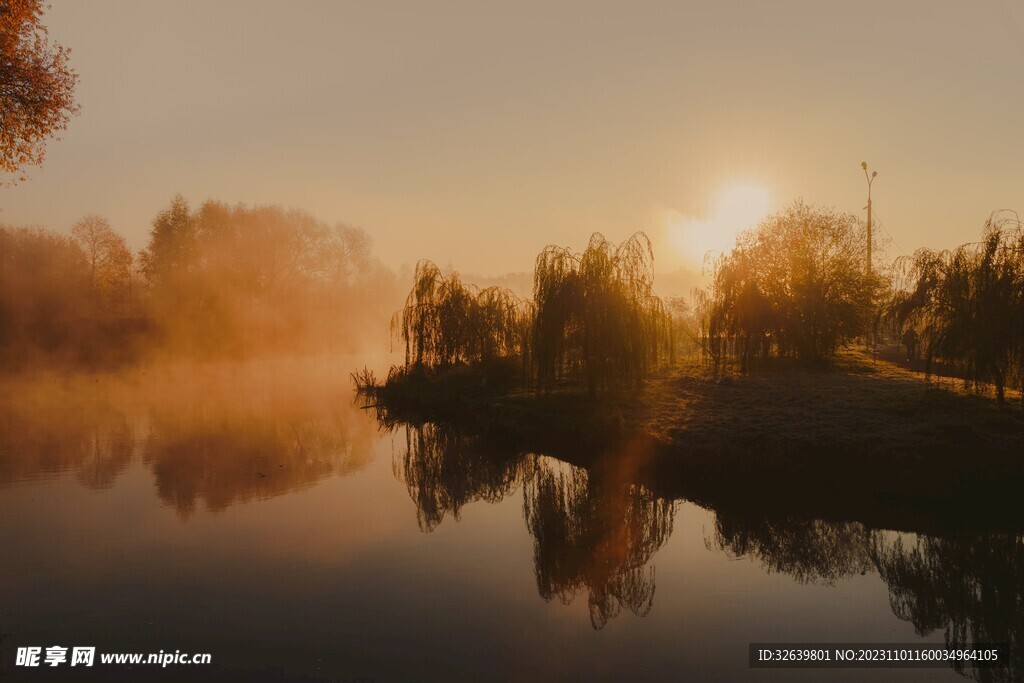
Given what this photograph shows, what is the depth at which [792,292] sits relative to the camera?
24391 millimetres

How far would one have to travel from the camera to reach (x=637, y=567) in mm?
9641

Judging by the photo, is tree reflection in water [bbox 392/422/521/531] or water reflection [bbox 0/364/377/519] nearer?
tree reflection in water [bbox 392/422/521/531]

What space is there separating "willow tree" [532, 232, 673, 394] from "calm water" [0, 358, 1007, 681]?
4.34m

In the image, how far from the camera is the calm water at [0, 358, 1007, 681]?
7.11 metres

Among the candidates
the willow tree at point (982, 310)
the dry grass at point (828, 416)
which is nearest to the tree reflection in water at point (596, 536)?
the dry grass at point (828, 416)

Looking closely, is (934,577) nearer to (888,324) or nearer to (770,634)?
(770,634)

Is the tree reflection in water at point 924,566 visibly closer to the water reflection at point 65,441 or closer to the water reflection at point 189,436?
the water reflection at point 189,436

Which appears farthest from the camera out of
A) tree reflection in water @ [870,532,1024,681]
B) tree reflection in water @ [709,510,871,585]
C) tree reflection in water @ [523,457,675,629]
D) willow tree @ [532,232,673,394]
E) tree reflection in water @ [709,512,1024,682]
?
willow tree @ [532,232,673,394]

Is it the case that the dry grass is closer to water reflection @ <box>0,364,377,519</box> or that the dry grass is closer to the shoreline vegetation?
the shoreline vegetation

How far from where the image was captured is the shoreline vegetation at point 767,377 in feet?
41.6

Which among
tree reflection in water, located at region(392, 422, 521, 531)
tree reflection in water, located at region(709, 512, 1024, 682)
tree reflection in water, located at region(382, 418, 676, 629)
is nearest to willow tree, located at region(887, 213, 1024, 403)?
tree reflection in water, located at region(709, 512, 1024, 682)

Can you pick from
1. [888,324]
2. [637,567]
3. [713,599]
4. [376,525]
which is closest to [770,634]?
[713,599]

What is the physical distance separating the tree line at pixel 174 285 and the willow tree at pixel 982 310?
54647mm

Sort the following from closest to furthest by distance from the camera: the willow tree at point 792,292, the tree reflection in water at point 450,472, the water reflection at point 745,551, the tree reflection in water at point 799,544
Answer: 1. the water reflection at point 745,551
2. the tree reflection in water at point 799,544
3. the tree reflection in water at point 450,472
4. the willow tree at point 792,292
